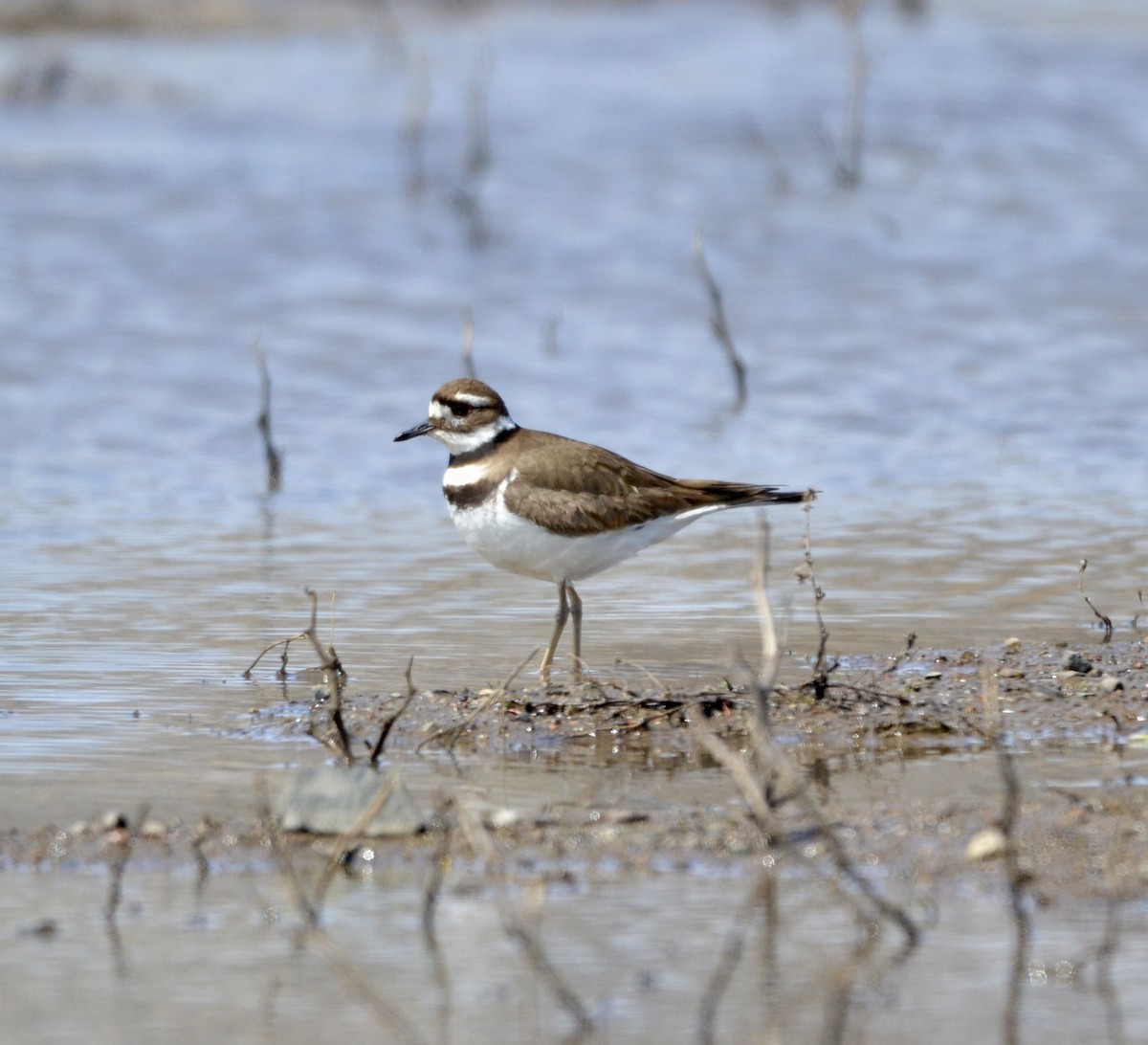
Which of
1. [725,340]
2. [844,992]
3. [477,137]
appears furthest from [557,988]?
[477,137]

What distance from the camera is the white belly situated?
6.78 meters

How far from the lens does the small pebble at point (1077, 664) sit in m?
6.56

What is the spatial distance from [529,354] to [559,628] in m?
6.34

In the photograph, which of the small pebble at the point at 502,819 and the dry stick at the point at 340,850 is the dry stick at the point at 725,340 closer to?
the small pebble at the point at 502,819

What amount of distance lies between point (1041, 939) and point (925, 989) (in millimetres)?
361

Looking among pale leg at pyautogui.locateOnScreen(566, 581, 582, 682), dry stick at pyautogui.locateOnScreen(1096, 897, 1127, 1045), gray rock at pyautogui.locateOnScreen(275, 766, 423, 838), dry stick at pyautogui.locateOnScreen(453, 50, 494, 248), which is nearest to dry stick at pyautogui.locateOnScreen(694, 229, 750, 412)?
dry stick at pyautogui.locateOnScreen(453, 50, 494, 248)

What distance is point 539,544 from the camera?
6801 mm

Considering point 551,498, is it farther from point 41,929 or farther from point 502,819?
point 41,929

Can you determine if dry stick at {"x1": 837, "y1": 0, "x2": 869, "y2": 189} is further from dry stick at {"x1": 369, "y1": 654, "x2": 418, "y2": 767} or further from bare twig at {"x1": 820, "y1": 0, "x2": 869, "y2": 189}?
dry stick at {"x1": 369, "y1": 654, "x2": 418, "y2": 767}

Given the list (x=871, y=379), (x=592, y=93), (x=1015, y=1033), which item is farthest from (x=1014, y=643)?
(x=592, y=93)

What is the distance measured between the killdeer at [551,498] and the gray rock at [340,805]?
1.86 metres

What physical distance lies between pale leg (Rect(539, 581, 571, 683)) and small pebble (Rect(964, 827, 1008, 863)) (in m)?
2.17

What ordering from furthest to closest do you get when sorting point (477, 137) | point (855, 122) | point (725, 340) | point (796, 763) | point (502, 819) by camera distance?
point (477, 137) → point (855, 122) → point (725, 340) → point (796, 763) → point (502, 819)

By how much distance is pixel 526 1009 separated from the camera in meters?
3.86
